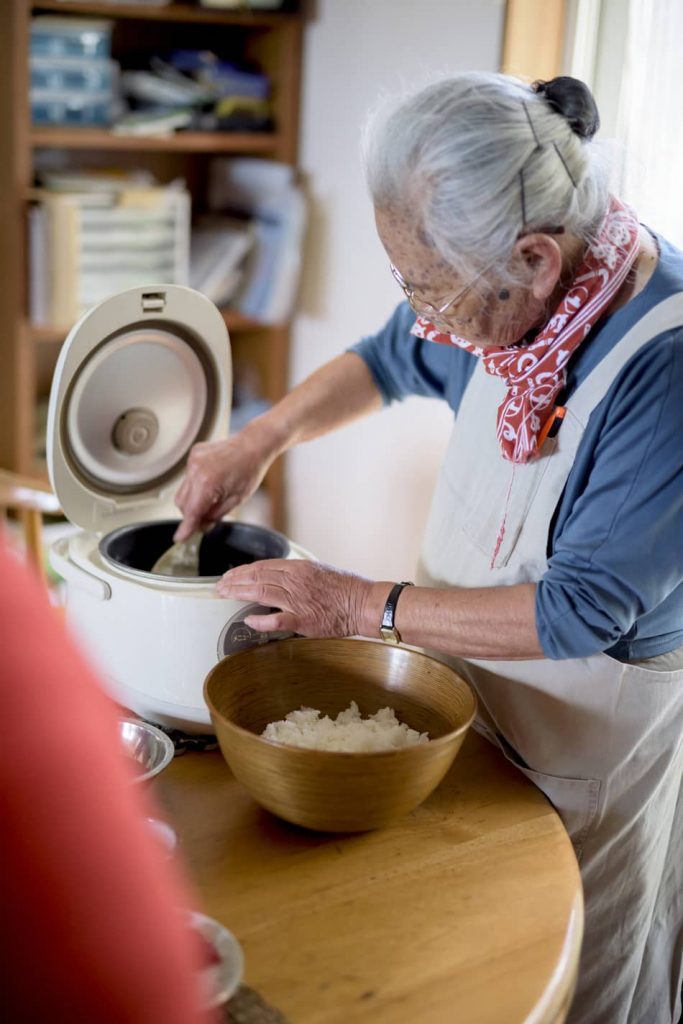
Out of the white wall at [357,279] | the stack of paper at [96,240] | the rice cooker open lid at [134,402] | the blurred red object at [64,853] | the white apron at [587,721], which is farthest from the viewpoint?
the stack of paper at [96,240]

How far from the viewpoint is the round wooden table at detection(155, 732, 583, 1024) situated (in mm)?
884

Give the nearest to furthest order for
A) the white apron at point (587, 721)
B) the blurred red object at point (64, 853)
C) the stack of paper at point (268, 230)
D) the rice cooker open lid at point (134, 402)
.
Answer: the blurred red object at point (64, 853) < the white apron at point (587, 721) < the rice cooker open lid at point (134, 402) < the stack of paper at point (268, 230)

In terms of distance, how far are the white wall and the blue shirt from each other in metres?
1.27

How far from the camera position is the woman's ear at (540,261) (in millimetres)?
1143

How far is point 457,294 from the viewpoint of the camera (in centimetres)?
119

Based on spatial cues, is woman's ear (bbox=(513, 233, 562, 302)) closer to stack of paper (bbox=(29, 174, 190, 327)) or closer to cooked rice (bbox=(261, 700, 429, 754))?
cooked rice (bbox=(261, 700, 429, 754))

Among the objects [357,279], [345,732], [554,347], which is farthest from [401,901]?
[357,279]

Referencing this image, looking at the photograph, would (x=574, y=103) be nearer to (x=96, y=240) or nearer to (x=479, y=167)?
(x=479, y=167)

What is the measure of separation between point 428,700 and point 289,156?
201 cm

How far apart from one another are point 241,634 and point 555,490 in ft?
1.26

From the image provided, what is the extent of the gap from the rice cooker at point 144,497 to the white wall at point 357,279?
39.6 inches

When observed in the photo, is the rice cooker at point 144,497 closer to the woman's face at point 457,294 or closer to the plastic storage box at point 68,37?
the woman's face at point 457,294

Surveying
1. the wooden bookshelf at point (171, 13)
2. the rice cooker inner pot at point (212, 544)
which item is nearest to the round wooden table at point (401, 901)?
the rice cooker inner pot at point (212, 544)

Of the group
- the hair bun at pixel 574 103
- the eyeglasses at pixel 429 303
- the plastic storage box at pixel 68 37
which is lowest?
the eyeglasses at pixel 429 303
